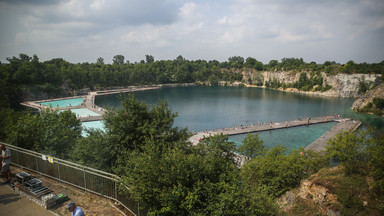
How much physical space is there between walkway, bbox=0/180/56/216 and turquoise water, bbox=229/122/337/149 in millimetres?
33254

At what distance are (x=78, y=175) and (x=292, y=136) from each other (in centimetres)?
4288

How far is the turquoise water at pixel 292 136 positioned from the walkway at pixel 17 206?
3325cm

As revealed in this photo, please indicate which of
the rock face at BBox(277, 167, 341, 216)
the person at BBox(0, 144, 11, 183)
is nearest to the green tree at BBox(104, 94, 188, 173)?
the person at BBox(0, 144, 11, 183)

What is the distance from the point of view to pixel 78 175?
863cm

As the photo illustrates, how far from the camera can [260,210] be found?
7500 mm

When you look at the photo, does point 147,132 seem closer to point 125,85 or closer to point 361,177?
point 361,177

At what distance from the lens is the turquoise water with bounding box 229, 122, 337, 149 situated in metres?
39.4

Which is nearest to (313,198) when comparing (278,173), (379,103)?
(278,173)

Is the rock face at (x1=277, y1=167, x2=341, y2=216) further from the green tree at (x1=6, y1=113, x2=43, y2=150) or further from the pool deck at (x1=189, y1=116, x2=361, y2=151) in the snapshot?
the pool deck at (x1=189, y1=116, x2=361, y2=151)

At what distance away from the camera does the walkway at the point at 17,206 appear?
7095 mm

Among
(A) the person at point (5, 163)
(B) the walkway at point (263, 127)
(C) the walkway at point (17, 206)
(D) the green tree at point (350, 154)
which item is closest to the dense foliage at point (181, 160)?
(D) the green tree at point (350, 154)

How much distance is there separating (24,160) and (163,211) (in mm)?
7353

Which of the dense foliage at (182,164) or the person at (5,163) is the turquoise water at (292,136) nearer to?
the dense foliage at (182,164)

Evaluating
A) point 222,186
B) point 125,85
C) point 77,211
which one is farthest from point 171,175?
point 125,85
